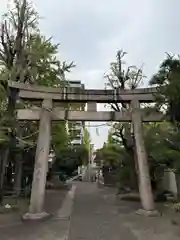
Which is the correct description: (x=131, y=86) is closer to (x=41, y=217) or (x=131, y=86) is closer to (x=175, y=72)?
(x=175, y=72)

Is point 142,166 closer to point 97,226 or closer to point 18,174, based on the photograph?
point 97,226

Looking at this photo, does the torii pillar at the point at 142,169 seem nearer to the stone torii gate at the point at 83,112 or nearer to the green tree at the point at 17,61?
the stone torii gate at the point at 83,112

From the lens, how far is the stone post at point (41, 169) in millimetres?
11288

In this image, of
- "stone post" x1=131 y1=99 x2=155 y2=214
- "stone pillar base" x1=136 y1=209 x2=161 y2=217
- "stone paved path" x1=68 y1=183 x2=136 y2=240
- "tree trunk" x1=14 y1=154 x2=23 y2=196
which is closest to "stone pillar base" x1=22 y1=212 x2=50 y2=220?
"stone paved path" x1=68 y1=183 x2=136 y2=240

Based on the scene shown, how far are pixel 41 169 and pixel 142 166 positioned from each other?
12.6ft

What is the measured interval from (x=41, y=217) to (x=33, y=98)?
4712 millimetres

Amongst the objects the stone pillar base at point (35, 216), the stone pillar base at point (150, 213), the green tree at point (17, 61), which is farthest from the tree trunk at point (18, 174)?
the stone pillar base at point (150, 213)

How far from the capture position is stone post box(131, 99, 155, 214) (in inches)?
467

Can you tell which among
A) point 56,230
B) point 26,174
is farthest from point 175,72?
point 26,174

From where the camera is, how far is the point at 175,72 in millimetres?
9758

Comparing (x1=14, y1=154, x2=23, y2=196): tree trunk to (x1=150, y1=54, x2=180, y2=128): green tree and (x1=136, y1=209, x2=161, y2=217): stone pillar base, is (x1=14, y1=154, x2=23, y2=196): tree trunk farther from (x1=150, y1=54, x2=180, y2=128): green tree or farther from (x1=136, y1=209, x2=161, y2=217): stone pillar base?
(x1=150, y1=54, x2=180, y2=128): green tree

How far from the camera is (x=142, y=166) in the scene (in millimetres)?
12422

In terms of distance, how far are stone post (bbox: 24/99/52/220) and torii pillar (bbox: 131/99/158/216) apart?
11.4 ft

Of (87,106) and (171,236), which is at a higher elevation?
(87,106)
